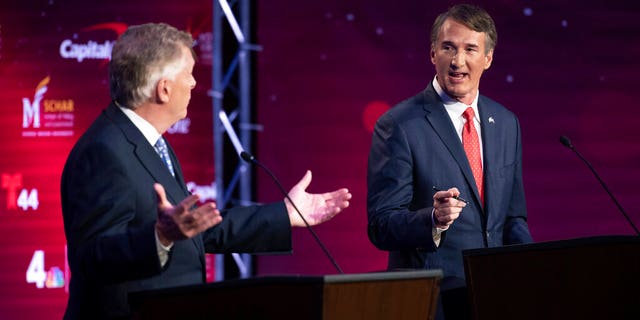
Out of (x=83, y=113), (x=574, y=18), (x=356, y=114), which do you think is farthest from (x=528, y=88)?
(x=83, y=113)

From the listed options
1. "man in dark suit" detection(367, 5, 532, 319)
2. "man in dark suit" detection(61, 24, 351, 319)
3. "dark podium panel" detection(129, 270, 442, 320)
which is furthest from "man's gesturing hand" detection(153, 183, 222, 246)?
"man in dark suit" detection(367, 5, 532, 319)

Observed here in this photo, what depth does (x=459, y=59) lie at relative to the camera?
11.9 feet

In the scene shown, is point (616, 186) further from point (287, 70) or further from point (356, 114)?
point (287, 70)

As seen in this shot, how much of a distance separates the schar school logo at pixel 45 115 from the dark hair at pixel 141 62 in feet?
7.97

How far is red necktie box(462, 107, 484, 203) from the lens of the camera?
11.8ft

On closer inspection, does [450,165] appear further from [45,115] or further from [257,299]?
[45,115]

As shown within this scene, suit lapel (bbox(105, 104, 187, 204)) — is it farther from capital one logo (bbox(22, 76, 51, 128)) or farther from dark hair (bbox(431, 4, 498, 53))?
capital one logo (bbox(22, 76, 51, 128))

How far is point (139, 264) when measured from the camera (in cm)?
252

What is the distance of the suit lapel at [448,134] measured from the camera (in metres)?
3.53

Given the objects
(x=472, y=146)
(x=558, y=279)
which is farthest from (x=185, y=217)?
(x=472, y=146)

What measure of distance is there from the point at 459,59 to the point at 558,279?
3.26 feet

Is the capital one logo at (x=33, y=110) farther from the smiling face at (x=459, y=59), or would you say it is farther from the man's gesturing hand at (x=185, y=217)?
the man's gesturing hand at (x=185, y=217)

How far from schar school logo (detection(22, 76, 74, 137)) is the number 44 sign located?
617 mm

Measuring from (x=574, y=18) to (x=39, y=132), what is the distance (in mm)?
2928
